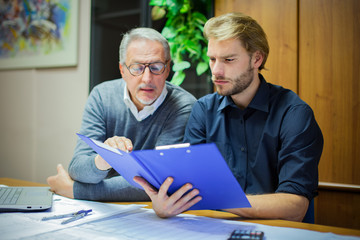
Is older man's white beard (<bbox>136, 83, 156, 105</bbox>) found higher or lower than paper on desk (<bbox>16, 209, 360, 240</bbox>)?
higher

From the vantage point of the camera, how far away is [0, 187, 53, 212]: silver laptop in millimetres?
1066

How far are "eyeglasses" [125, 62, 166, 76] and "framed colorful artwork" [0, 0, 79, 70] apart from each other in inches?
56.5

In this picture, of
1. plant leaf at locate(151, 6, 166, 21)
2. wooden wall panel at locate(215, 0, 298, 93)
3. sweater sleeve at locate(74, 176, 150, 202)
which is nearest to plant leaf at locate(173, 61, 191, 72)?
plant leaf at locate(151, 6, 166, 21)

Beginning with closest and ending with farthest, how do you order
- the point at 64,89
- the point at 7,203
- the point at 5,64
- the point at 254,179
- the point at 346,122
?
the point at 7,203, the point at 254,179, the point at 346,122, the point at 64,89, the point at 5,64

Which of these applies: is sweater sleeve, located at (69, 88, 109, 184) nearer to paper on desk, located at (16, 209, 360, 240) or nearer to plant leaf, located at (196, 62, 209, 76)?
paper on desk, located at (16, 209, 360, 240)

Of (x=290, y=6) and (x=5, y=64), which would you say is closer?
(x=290, y=6)

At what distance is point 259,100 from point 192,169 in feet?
2.19

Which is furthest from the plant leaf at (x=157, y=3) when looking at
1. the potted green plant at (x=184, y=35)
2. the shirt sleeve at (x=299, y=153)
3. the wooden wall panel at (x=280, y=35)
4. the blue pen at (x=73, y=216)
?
the blue pen at (x=73, y=216)

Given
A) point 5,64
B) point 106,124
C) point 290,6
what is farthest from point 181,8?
point 5,64

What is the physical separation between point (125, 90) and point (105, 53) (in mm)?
1137

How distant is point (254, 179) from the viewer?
1.37 m

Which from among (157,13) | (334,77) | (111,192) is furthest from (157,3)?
(111,192)

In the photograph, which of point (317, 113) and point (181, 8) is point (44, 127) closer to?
point (181, 8)

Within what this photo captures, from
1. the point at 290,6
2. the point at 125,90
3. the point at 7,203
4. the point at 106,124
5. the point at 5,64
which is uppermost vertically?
the point at 290,6
